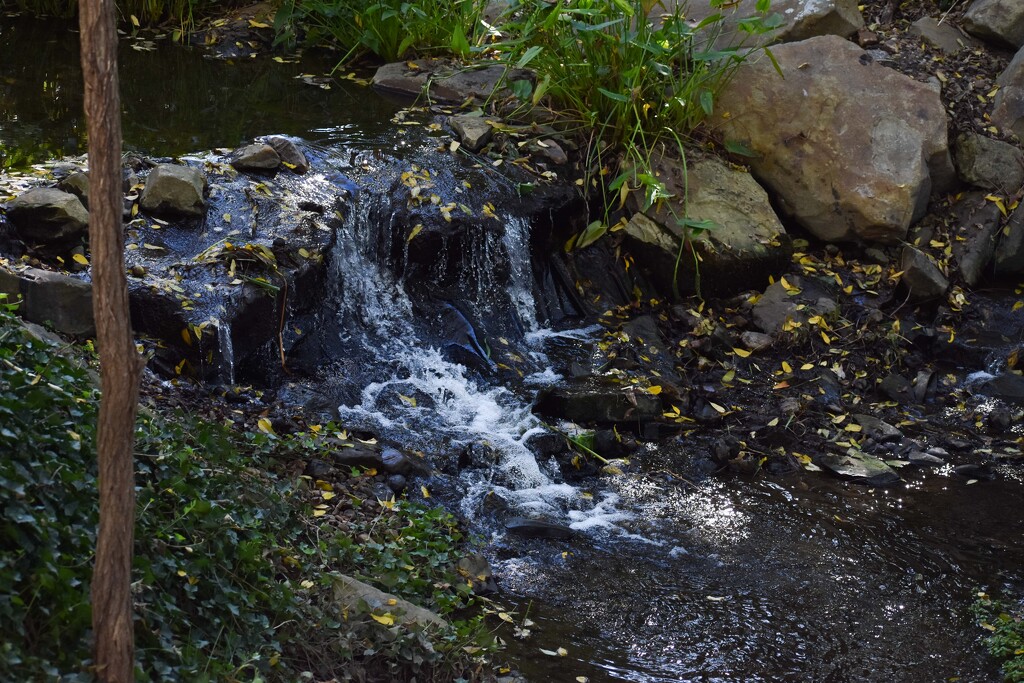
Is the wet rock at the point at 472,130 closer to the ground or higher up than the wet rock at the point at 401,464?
higher up

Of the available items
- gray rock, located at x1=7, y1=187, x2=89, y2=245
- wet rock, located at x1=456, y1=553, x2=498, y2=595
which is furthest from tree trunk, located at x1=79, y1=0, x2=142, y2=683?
gray rock, located at x1=7, y1=187, x2=89, y2=245

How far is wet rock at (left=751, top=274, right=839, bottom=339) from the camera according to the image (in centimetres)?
596

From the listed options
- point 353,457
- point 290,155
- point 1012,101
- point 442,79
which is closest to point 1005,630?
point 353,457

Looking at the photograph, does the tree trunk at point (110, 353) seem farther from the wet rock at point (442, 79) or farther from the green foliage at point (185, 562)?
the wet rock at point (442, 79)

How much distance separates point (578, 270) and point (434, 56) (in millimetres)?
2436

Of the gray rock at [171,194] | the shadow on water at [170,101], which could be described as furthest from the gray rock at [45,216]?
the shadow on water at [170,101]

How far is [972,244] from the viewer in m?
6.41

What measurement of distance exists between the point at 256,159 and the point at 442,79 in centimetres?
192

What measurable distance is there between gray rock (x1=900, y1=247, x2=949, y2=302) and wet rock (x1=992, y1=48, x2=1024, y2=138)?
1.42 meters

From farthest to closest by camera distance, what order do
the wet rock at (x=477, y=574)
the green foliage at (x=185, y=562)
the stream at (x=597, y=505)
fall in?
the wet rock at (x=477, y=574), the stream at (x=597, y=505), the green foliage at (x=185, y=562)

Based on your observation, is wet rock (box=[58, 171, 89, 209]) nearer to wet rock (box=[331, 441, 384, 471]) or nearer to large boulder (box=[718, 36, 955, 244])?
wet rock (box=[331, 441, 384, 471])

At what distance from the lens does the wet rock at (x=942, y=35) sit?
7.41 metres

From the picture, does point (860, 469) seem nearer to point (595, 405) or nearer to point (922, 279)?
point (595, 405)

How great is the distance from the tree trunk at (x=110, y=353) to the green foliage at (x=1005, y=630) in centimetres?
289
